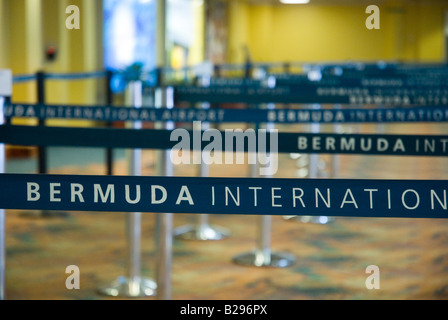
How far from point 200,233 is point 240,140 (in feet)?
8.60

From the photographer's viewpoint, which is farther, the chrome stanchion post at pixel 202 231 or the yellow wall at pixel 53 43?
the yellow wall at pixel 53 43

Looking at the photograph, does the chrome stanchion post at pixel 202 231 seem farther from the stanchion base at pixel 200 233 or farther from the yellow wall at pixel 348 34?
the yellow wall at pixel 348 34

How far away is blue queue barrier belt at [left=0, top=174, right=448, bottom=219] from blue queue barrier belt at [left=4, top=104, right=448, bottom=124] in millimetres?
1330

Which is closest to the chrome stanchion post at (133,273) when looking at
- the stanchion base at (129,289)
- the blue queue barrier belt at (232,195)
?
the stanchion base at (129,289)

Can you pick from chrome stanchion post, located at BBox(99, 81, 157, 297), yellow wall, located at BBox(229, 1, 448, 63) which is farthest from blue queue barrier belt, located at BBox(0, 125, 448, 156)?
yellow wall, located at BBox(229, 1, 448, 63)

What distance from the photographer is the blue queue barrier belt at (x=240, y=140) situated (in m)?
3.13

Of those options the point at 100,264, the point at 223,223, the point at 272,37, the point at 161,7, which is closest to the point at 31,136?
the point at 100,264

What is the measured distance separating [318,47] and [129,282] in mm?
26383

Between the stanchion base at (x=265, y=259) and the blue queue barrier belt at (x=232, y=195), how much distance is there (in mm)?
2394

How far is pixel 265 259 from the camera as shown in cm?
488

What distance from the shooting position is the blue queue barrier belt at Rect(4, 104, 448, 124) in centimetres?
384

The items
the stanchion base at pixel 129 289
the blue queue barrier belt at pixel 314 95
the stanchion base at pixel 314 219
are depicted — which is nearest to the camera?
the stanchion base at pixel 129 289

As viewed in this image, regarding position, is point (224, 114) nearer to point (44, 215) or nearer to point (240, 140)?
point (240, 140)

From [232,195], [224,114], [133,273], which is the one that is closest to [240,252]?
[133,273]
